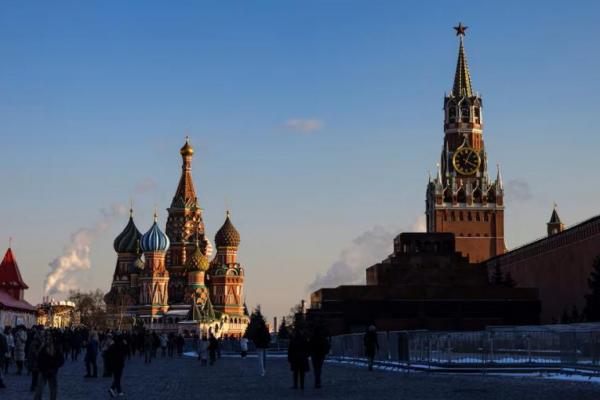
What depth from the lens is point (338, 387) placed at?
73.1 ft

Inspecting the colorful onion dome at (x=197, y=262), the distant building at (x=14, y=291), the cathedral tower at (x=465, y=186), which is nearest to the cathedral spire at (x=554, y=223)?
the cathedral tower at (x=465, y=186)

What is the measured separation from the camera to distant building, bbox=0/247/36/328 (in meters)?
77.1

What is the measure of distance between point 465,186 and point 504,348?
102904mm

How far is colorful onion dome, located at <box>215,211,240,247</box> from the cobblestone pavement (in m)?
107

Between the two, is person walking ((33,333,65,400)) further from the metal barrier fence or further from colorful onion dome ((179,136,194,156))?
colorful onion dome ((179,136,194,156))

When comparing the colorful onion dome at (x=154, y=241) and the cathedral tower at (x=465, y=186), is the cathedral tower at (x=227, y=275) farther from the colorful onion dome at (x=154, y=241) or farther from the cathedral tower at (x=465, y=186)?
the cathedral tower at (x=465, y=186)

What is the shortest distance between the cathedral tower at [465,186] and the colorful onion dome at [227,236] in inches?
887

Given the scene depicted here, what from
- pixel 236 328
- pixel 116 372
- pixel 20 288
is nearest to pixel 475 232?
pixel 236 328

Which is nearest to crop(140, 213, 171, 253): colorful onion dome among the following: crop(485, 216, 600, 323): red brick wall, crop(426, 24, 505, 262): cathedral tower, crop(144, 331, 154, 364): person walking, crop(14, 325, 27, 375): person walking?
crop(426, 24, 505, 262): cathedral tower

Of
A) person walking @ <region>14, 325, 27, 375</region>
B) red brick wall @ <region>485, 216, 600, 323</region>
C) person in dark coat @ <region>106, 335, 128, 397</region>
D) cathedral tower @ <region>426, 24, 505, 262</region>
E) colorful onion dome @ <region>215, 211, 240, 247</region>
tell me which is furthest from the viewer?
colorful onion dome @ <region>215, 211, 240, 247</region>

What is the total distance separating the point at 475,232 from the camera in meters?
128

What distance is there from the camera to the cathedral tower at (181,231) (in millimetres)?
135000

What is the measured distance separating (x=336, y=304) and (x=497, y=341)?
4549cm

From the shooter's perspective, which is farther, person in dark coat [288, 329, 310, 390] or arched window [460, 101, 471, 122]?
arched window [460, 101, 471, 122]
